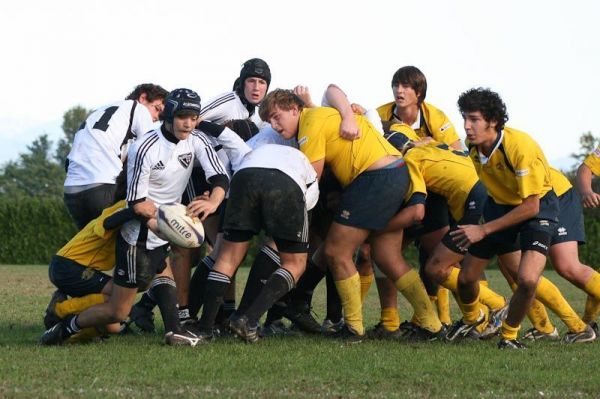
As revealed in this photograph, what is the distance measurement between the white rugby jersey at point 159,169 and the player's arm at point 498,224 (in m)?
1.87

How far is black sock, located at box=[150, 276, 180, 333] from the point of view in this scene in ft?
25.5

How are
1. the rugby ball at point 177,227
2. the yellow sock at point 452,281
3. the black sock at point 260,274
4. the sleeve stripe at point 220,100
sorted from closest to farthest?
the rugby ball at point 177,227
the black sock at point 260,274
the yellow sock at point 452,281
the sleeve stripe at point 220,100

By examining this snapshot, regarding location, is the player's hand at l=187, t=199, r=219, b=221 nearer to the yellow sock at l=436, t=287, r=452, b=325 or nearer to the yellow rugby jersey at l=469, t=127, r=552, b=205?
the yellow rugby jersey at l=469, t=127, r=552, b=205

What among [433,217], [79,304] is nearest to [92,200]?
[79,304]

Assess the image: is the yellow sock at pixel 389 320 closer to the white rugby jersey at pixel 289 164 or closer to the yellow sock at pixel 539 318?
the yellow sock at pixel 539 318

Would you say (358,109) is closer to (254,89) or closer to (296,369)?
(254,89)

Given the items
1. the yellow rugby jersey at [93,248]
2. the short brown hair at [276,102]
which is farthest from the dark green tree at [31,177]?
the short brown hair at [276,102]

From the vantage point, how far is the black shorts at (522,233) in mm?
7930

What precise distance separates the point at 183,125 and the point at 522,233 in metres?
2.69

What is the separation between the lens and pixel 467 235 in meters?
7.96

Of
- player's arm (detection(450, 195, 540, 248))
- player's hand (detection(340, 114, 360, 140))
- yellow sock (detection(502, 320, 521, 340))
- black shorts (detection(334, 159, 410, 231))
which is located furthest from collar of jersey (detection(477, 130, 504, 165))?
yellow sock (detection(502, 320, 521, 340))

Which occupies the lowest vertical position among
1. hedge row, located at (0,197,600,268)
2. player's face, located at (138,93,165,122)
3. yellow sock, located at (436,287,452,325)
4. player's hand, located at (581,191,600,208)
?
hedge row, located at (0,197,600,268)

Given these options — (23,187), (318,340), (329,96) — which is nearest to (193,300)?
(318,340)

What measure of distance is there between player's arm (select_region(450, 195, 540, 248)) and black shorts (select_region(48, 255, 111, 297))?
2754 mm
